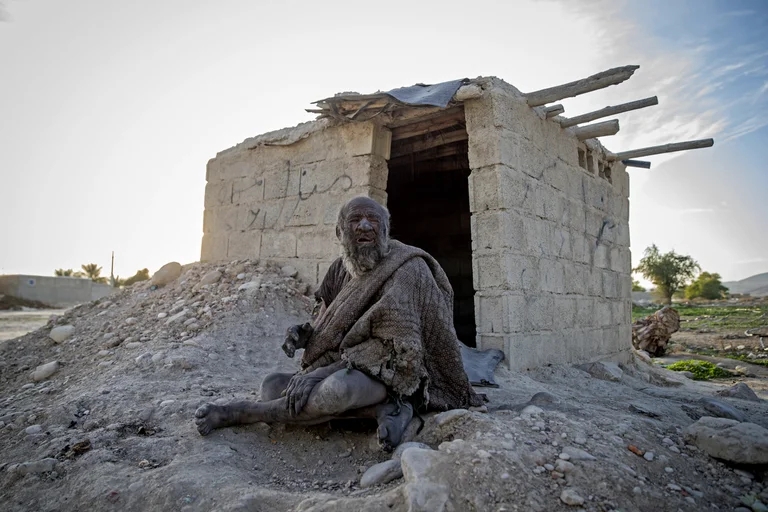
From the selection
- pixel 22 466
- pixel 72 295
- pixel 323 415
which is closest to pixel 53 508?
pixel 22 466

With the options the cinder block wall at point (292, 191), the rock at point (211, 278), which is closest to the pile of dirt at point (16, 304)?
the cinder block wall at point (292, 191)

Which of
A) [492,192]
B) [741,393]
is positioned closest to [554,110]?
[492,192]

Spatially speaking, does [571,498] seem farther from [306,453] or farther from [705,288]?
[705,288]

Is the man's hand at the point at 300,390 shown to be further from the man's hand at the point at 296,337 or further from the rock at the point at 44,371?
the rock at the point at 44,371

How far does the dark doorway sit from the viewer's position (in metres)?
7.31

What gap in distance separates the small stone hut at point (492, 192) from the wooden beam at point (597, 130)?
2 centimetres

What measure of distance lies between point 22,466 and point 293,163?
4.42 meters

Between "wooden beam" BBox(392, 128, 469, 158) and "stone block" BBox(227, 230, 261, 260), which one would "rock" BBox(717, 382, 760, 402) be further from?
"stone block" BBox(227, 230, 261, 260)

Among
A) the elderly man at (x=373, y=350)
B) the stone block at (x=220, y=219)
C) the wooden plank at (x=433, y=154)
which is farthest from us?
the stone block at (x=220, y=219)

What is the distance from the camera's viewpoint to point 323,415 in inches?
99.0

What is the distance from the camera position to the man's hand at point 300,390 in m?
2.52

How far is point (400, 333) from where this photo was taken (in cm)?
255

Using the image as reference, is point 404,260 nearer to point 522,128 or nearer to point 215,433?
point 215,433

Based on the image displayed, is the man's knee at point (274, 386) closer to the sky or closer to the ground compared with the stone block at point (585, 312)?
closer to the ground
